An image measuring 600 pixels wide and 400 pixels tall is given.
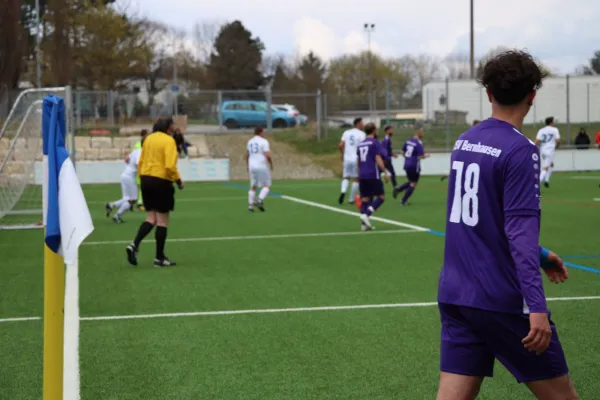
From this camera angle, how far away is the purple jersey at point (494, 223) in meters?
3.71

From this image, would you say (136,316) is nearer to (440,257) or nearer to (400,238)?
(440,257)

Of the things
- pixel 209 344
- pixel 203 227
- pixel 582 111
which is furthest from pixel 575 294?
pixel 582 111

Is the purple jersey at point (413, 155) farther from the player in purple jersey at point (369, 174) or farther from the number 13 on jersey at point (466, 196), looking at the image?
the number 13 on jersey at point (466, 196)

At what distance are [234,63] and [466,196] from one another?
82.5 meters

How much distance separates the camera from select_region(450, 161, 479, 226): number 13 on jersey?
389 centimetres

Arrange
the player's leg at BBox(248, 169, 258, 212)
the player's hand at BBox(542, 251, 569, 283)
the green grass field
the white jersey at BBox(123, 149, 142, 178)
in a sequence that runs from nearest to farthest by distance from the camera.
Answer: the player's hand at BBox(542, 251, 569, 283) → the green grass field → the white jersey at BBox(123, 149, 142, 178) → the player's leg at BBox(248, 169, 258, 212)

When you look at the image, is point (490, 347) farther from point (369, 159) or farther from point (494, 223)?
point (369, 159)

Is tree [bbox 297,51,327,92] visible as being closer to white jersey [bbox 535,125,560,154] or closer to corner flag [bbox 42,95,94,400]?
white jersey [bbox 535,125,560,154]

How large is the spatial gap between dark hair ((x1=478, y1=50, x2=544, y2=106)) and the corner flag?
170cm

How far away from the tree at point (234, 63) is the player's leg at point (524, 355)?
8067 cm

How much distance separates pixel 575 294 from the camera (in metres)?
9.68

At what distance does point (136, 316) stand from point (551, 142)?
67.6ft

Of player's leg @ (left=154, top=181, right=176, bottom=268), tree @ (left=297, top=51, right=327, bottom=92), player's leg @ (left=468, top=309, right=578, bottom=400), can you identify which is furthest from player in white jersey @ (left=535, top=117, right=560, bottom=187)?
tree @ (left=297, top=51, right=327, bottom=92)

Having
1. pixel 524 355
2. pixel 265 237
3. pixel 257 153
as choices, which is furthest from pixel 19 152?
pixel 524 355
